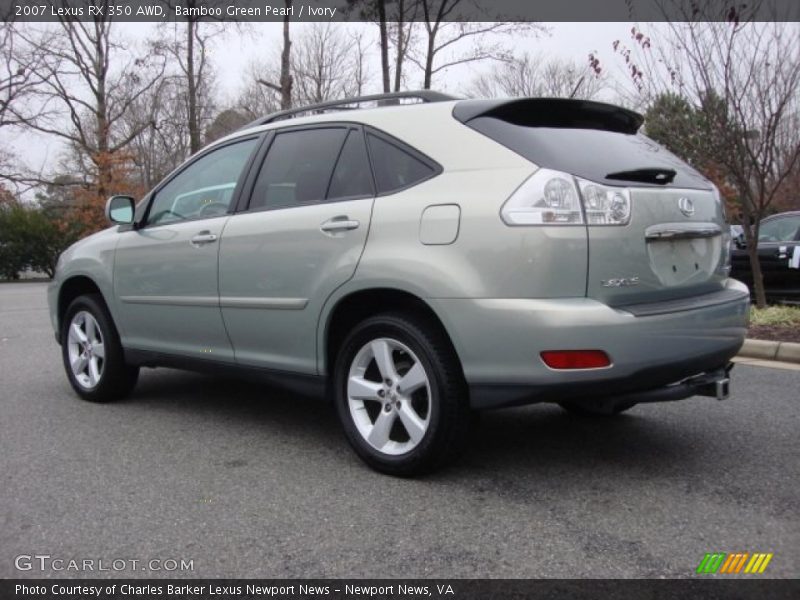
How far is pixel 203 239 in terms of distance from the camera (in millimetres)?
3957

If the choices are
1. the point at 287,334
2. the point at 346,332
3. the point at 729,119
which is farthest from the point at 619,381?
the point at 729,119

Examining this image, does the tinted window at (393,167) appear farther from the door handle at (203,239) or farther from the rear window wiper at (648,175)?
the door handle at (203,239)

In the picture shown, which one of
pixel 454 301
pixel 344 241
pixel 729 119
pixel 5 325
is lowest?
pixel 5 325

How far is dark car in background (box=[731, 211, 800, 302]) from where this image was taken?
9.45 m

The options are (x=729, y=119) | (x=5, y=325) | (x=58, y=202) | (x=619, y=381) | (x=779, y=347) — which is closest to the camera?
(x=619, y=381)

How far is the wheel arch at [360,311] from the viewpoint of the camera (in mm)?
3025

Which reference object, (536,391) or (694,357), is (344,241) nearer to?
(536,391)

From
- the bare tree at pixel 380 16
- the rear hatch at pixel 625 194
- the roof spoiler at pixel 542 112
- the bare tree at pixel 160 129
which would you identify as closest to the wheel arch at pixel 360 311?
the rear hatch at pixel 625 194

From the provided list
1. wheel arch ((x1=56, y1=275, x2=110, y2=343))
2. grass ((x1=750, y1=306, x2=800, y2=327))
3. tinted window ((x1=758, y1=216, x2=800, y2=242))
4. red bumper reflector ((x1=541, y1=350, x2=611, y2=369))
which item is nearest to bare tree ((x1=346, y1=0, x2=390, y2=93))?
tinted window ((x1=758, y1=216, x2=800, y2=242))

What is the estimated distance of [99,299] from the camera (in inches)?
190

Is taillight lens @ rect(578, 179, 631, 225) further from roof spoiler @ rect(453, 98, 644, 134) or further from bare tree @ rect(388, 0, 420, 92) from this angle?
bare tree @ rect(388, 0, 420, 92)

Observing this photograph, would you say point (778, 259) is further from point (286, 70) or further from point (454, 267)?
point (286, 70)

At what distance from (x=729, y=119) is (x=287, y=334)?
6.40m

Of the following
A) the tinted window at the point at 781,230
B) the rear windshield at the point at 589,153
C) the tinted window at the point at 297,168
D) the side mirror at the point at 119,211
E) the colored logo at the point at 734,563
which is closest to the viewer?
the colored logo at the point at 734,563
